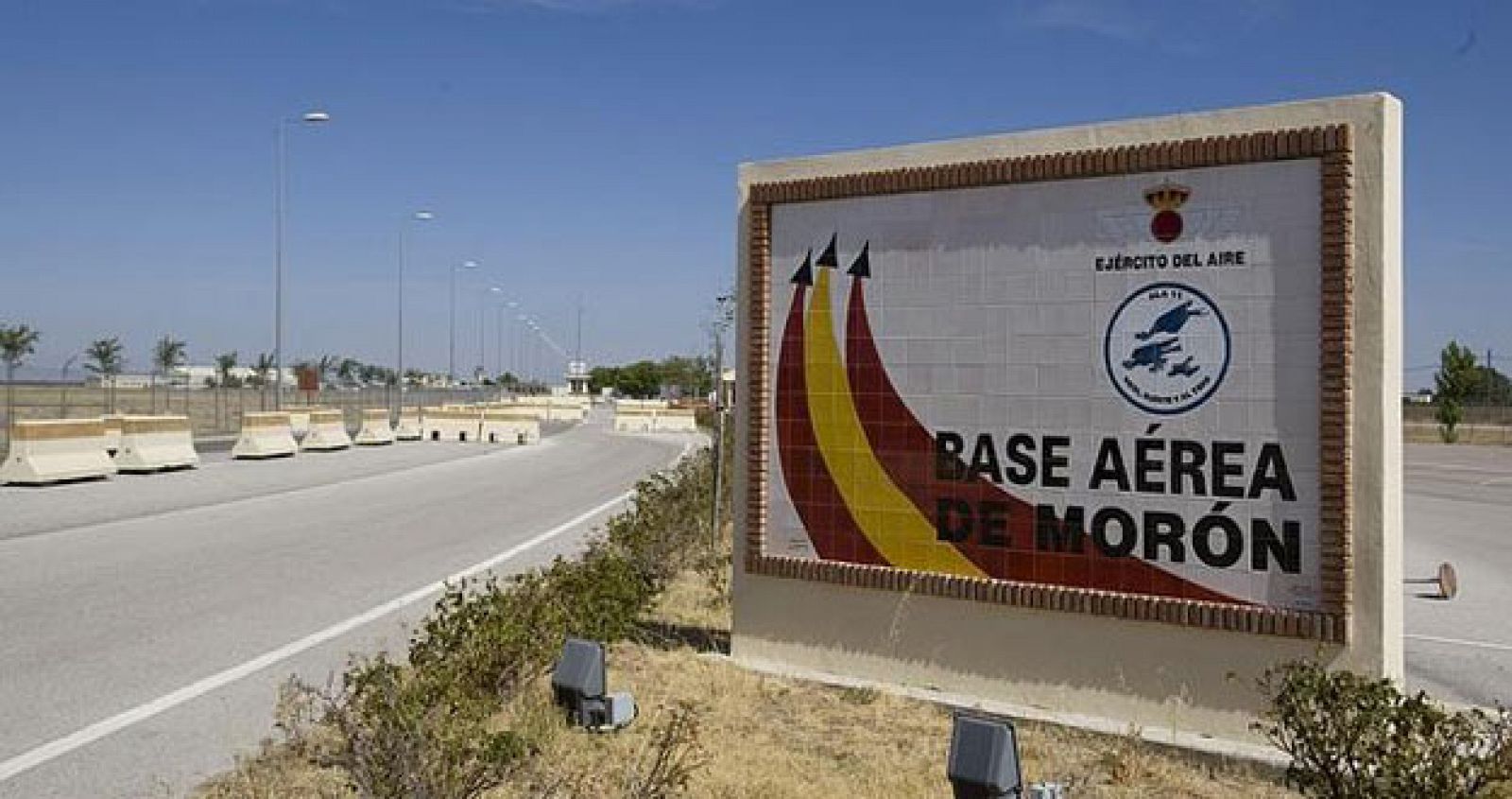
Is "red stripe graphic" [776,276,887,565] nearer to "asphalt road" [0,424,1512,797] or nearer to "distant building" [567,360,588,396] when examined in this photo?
"asphalt road" [0,424,1512,797]

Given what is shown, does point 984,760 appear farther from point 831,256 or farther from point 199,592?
point 199,592

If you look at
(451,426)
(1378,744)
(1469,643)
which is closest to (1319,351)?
(1378,744)

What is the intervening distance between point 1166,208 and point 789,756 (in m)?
3.43

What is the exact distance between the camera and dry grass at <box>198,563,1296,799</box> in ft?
17.9

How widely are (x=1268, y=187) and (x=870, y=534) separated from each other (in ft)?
9.84

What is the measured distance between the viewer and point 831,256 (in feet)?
25.9

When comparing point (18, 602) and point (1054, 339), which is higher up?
point (1054, 339)

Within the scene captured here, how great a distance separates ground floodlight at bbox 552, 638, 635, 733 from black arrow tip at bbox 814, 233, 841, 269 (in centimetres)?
288

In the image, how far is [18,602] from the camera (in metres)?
10.1

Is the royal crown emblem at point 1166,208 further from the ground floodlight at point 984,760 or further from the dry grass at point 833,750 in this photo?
the ground floodlight at point 984,760

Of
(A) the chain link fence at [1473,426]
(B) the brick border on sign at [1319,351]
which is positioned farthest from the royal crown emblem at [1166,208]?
(A) the chain link fence at [1473,426]

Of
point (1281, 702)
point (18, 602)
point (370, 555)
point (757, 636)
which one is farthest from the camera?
point (370, 555)

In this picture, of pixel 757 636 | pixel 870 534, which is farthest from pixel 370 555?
pixel 870 534

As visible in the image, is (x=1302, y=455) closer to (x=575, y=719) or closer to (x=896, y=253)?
(x=896, y=253)
